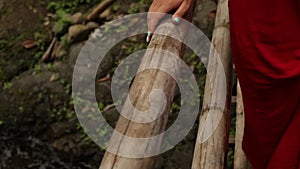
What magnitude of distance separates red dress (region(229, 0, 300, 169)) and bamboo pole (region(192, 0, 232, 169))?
29 centimetres

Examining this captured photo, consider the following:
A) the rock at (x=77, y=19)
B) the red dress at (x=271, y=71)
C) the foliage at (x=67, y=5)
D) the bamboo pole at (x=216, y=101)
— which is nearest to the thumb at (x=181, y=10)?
the red dress at (x=271, y=71)

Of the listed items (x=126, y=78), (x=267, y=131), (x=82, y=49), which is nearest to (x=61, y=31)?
(x=82, y=49)

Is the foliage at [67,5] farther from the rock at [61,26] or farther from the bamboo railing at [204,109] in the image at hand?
the bamboo railing at [204,109]

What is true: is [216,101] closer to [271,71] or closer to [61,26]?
[271,71]

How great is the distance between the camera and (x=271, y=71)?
168 centimetres

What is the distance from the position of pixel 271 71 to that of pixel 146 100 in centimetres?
41

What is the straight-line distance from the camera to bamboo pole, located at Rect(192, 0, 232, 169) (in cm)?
212

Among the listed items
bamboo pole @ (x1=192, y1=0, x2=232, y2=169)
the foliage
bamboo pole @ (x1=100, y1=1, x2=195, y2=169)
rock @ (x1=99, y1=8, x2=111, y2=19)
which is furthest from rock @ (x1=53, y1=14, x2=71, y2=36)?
bamboo pole @ (x1=100, y1=1, x2=195, y2=169)

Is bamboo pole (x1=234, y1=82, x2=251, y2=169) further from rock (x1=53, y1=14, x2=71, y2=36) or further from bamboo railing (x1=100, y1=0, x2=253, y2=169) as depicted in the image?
rock (x1=53, y1=14, x2=71, y2=36)

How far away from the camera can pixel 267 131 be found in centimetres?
181

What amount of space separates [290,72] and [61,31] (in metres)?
3.50

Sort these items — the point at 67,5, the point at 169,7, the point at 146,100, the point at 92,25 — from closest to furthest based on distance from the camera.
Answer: the point at 146,100
the point at 169,7
the point at 92,25
the point at 67,5

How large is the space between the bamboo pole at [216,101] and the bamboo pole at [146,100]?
348 mm

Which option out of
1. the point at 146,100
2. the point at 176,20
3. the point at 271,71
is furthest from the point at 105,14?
the point at 271,71
